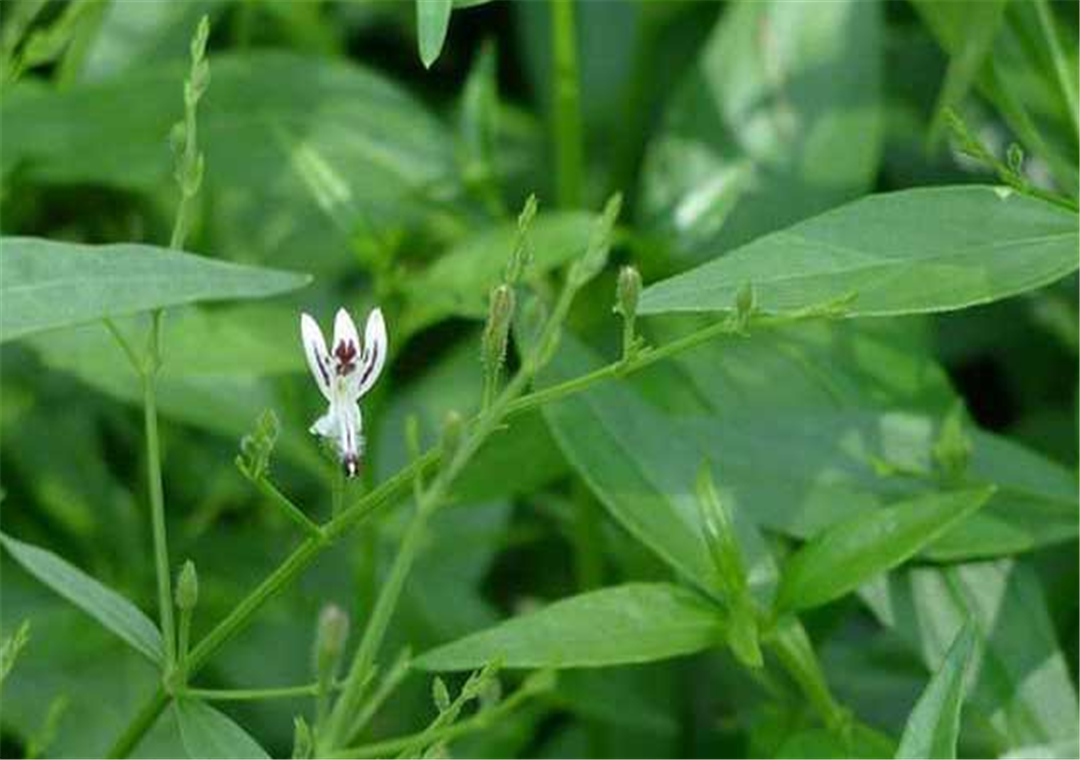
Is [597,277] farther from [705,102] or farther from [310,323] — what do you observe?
[310,323]

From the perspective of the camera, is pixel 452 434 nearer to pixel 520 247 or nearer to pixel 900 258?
pixel 520 247

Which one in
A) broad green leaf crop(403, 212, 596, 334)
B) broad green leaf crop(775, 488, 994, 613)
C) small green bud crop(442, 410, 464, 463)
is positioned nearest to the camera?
small green bud crop(442, 410, 464, 463)

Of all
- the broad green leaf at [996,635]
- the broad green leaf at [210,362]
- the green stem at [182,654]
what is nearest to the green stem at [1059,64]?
the broad green leaf at [996,635]

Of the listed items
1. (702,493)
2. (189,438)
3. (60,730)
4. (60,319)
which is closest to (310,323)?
(60,319)

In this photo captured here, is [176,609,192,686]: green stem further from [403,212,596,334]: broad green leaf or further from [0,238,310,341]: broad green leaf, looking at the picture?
[403,212,596,334]: broad green leaf

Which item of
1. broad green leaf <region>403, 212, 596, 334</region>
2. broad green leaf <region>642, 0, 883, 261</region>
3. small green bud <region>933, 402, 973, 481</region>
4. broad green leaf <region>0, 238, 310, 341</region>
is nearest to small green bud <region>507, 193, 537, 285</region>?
broad green leaf <region>0, 238, 310, 341</region>

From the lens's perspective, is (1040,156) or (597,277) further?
(597,277)
